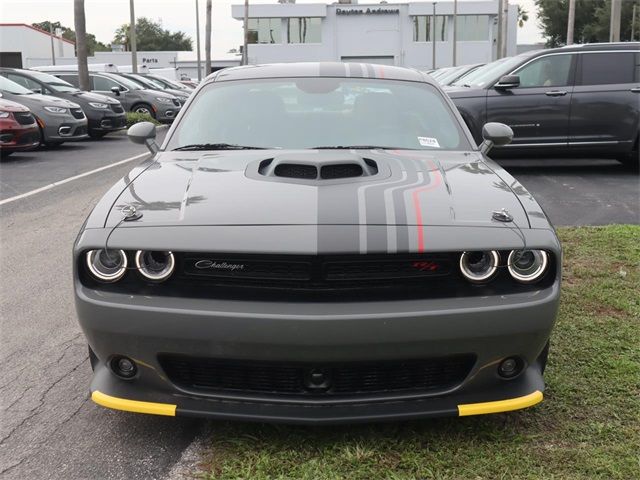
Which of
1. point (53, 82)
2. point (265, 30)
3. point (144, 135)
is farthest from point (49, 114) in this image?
point (265, 30)

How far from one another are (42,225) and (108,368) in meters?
4.50

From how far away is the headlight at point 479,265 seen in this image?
2486mm

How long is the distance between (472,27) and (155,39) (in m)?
59.9

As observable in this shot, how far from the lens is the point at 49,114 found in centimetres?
1254

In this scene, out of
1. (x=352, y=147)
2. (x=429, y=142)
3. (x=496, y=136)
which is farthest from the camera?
(x=496, y=136)

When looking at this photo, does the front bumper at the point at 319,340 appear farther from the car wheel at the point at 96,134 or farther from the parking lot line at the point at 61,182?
the car wheel at the point at 96,134

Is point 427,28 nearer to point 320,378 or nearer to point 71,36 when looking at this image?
point 320,378

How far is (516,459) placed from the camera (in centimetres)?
255

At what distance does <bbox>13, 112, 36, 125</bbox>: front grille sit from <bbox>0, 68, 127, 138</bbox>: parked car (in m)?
3.55

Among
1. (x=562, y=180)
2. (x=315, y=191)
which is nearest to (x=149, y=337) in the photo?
(x=315, y=191)


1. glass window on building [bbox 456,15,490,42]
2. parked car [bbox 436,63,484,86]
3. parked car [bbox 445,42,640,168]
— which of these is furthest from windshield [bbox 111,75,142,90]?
glass window on building [bbox 456,15,490,42]

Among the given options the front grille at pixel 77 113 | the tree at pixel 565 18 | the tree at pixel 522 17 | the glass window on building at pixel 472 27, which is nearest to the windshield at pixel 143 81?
the front grille at pixel 77 113

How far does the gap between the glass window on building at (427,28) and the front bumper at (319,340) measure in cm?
6024

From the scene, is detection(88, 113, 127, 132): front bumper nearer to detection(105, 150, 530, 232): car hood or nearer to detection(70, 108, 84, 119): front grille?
detection(70, 108, 84, 119): front grille
